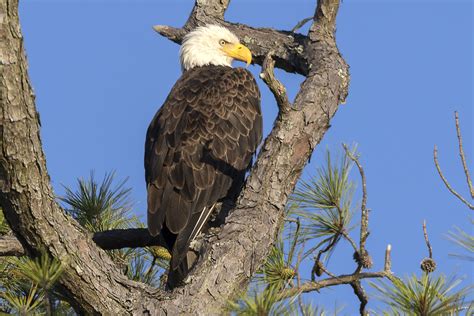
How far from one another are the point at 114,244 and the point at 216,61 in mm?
2253

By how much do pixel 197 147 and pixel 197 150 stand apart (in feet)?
0.07

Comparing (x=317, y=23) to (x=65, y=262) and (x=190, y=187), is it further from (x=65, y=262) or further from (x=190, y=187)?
(x=65, y=262)

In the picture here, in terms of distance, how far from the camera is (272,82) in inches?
172

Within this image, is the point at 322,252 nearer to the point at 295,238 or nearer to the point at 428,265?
the point at 295,238

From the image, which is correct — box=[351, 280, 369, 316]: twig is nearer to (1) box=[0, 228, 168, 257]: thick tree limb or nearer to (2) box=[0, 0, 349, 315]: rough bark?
(2) box=[0, 0, 349, 315]: rough bark

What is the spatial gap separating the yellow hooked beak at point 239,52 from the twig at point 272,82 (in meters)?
1.99

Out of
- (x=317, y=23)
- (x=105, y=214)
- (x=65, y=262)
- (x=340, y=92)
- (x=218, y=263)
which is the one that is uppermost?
(x=317, y=23)

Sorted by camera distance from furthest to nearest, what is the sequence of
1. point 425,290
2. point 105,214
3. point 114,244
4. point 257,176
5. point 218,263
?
point 105,214 < point 114,244 < point 257,176 < point 218,263 < point 425,290

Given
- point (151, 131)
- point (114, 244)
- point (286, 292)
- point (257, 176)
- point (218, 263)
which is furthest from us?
point (151, 131)

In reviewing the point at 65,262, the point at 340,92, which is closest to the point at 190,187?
the point at 340,92

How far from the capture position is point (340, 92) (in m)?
5.48

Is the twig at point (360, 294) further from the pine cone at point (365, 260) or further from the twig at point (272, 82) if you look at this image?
the twig at point (272, 82)

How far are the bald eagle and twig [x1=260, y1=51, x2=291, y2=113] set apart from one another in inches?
41.9

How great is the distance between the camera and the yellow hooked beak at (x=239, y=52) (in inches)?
264
